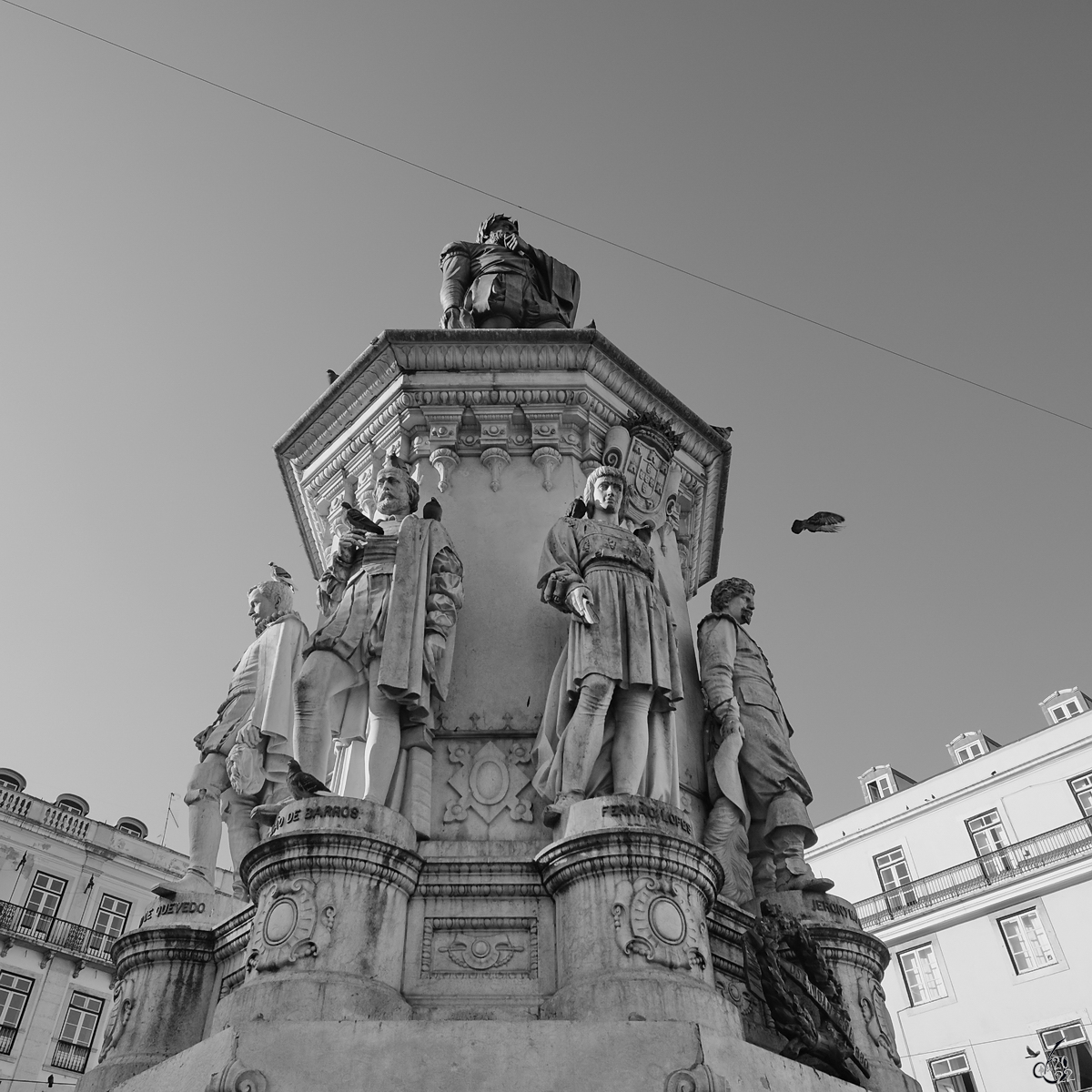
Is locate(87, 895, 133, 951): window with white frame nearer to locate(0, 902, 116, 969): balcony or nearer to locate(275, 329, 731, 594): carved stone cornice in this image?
locate(0, 902, 116, 969): balcony

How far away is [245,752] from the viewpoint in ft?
25.7

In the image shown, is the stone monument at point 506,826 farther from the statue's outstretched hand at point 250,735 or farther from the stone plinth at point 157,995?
the statue's outstretched hand at point 250,735

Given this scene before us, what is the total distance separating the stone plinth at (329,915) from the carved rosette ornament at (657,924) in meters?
1.23

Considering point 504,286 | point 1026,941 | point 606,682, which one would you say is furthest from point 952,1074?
point 606,682

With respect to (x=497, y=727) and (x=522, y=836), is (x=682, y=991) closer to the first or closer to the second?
(x=522, y=836)

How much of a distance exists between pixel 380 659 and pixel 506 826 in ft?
4.66

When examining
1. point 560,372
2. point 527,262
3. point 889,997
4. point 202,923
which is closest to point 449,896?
point 202,923

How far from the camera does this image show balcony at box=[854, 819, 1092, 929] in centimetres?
3086

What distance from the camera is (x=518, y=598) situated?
320 inches

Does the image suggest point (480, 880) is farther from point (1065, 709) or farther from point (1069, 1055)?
point (1065, 709)

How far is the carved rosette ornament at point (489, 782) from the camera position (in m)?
6.91

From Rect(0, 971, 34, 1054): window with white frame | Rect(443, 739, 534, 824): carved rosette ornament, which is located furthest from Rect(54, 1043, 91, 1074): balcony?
Rect(443, 739, 534, 824): carved rosette ornament

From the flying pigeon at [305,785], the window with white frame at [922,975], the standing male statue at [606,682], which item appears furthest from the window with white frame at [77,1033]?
the standing male statue at [606,682]

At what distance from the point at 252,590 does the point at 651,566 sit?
12.0 ft
